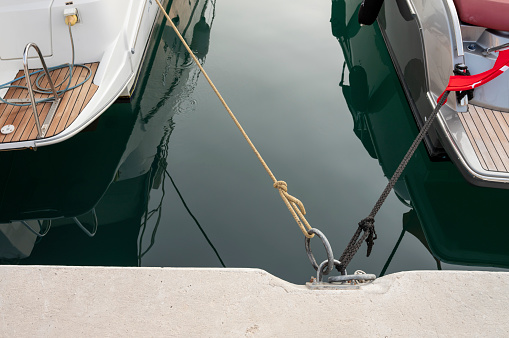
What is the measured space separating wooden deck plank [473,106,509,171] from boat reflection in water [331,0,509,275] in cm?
50

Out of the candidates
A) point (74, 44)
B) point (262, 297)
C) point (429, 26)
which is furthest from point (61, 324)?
point (429, 26)

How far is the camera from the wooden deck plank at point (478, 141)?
10.1ft

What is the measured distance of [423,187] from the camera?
3719 mm

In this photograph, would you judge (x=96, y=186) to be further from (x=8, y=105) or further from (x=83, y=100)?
(x=8, y=105)

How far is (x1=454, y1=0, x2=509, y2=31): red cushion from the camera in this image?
12.0 feet

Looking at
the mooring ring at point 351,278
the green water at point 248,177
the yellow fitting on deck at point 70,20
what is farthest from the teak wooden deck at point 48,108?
the mooring ring at point 351,278

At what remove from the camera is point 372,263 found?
3184mm

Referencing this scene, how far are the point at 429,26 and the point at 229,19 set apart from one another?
2545 mm

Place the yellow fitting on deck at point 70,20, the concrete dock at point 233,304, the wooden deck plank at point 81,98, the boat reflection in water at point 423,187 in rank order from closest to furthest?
the concrete dock at point 233,304
the wooden deck plank at point 81,98
the boat reflection in water at point 423,187
the yellow fitting on deck at point 70,20

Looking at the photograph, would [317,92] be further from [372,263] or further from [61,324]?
[61,324]

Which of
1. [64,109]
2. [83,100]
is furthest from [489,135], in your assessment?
[64,109]

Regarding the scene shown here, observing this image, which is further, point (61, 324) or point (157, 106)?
point (157, 106)

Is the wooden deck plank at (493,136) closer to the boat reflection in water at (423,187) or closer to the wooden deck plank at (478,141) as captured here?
the wooden deck plank at (478,141)

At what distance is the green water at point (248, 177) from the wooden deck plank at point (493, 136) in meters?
0.50
